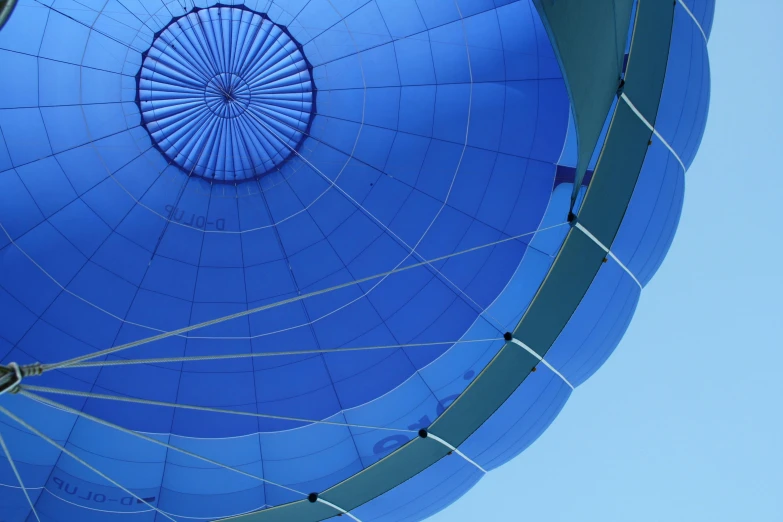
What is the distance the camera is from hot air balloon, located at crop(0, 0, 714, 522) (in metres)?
6.84

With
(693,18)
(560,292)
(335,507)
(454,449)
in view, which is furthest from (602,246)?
(335,507)

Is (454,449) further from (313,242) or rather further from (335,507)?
(313,242)

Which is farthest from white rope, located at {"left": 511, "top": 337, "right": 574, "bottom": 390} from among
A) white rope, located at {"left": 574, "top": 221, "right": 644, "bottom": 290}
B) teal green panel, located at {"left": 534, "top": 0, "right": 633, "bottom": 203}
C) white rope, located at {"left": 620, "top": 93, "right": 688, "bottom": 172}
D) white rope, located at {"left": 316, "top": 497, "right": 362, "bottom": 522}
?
white rope, located at {"left": 316, "top": 497, "right": 362, "bottom": 522}

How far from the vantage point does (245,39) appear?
23.1ft

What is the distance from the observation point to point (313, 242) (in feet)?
24.5

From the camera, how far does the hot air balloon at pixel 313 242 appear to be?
684 centimetres

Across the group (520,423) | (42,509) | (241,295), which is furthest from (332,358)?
(42,509)

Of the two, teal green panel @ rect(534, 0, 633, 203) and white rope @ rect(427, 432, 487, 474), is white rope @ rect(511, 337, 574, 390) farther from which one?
teal green panel @ rect(534, 0, 633, 203)

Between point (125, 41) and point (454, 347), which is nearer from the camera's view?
point (125, 41)

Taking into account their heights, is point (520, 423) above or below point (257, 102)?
below

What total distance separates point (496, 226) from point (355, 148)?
1.65m

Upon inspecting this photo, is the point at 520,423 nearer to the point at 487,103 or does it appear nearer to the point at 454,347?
the point at 454,347

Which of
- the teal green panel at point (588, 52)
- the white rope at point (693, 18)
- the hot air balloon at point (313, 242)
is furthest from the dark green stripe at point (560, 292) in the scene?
the teal green panel at point (588, 52)

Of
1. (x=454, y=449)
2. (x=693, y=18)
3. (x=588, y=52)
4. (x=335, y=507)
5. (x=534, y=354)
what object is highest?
(x=693, y=18)
